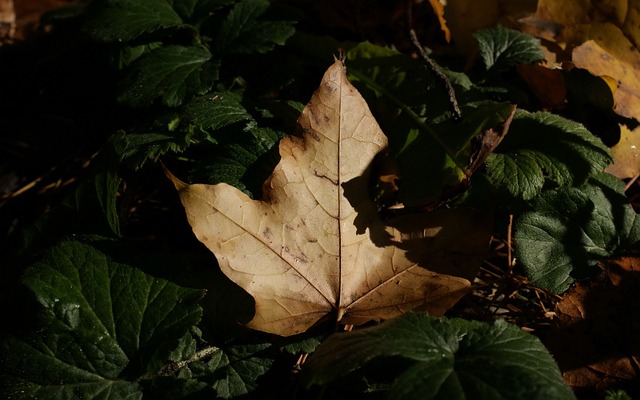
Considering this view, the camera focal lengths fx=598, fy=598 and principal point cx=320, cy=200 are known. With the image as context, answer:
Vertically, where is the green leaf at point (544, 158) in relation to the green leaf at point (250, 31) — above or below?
below

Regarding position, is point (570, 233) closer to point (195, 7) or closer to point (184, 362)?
point (184, 362)

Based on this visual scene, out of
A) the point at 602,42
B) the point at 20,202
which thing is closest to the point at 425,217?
the point at 602,42

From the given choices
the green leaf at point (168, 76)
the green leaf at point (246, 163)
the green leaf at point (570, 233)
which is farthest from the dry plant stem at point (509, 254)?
the green leaf at point (168, 76)

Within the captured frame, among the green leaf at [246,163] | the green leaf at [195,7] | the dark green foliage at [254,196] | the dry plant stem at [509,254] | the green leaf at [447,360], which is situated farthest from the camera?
the green leaf at [195,7]

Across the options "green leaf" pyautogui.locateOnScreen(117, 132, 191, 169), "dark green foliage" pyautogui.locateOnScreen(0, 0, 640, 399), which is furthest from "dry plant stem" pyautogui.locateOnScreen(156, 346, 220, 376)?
"green leaf" pyautogui.locateOnScreen(117, 132, 191, 169)

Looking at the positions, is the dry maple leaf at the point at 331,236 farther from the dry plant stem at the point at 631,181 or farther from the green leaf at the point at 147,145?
the dry plant stem at the point at 631,181

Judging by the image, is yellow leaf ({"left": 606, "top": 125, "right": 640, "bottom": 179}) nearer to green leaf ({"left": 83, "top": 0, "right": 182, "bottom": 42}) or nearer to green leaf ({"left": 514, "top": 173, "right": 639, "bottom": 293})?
green leaf ({"left": 514, "top": 173, "right": 639, "bottom": 293})

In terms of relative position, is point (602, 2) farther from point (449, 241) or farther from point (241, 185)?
point (241, 185)
